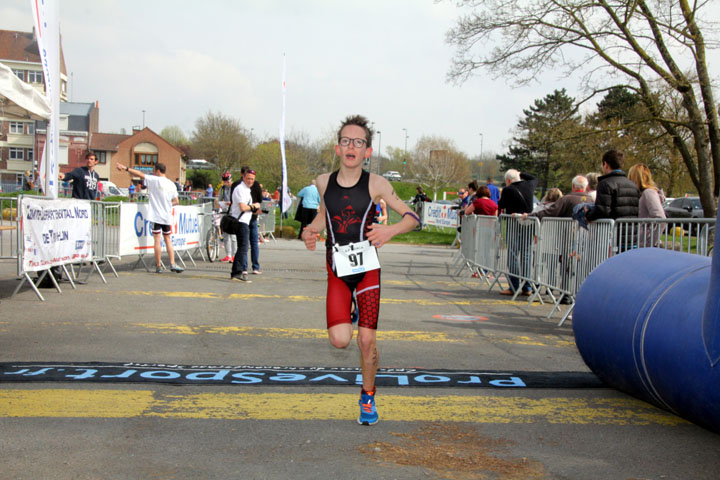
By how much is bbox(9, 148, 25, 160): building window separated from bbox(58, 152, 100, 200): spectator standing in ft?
275

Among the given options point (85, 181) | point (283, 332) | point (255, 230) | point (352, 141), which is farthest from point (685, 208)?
point (352, 141)

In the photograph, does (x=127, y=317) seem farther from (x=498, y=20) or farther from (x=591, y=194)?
(x=498, y=20)

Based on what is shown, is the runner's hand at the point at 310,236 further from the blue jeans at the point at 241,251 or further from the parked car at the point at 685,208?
the parked car at the point at 685,208

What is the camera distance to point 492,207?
1473cm

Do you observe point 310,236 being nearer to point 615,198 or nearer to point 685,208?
point 615,198

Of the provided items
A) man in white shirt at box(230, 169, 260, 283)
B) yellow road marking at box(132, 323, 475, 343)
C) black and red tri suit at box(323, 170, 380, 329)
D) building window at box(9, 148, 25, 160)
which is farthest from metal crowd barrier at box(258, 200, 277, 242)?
building window at box(9, 148, 25, 160)

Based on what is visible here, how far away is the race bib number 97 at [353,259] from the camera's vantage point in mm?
4727

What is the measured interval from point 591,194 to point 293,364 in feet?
22.6

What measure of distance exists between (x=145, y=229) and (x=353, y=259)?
9.59m

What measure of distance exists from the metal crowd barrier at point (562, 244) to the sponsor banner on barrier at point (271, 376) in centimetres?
248

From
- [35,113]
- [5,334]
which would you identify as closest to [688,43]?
[35,113]

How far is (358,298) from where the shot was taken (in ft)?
15.7

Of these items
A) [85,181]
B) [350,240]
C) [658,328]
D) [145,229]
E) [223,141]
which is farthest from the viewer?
[223,141]

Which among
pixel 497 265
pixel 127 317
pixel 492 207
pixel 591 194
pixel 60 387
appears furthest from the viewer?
pixel 492 207
